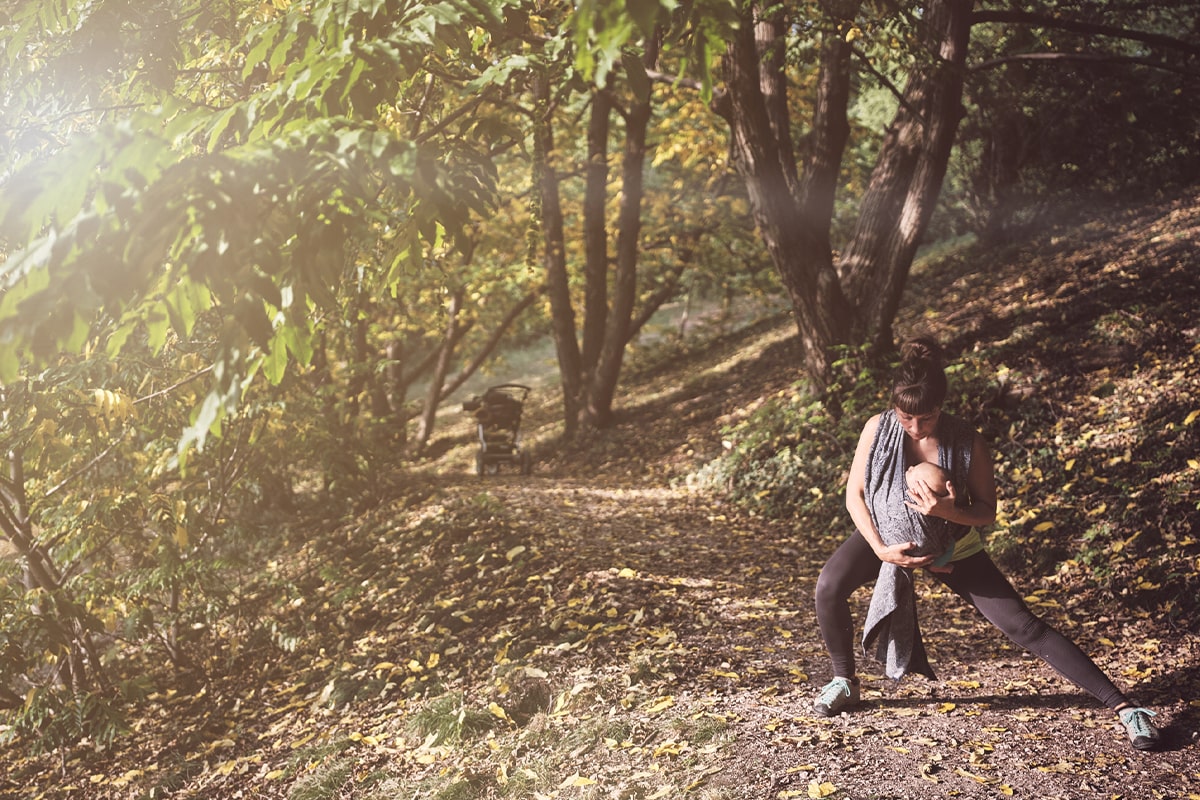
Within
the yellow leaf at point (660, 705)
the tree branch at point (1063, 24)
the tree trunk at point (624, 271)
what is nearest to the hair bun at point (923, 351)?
the yellow leaf at point (660, 705)

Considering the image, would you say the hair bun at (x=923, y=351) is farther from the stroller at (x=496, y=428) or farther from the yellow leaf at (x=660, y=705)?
the stroller at (x=496, y=428)

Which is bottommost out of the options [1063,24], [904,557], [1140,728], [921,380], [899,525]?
[1140,728]

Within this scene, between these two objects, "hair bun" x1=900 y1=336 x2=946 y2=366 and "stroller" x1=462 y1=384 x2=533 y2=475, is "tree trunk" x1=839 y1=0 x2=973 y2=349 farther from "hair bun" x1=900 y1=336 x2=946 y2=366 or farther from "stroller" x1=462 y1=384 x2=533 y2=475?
"stroller" x1=462 y1=384 x2=533 y2=475

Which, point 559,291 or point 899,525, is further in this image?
point 559,291

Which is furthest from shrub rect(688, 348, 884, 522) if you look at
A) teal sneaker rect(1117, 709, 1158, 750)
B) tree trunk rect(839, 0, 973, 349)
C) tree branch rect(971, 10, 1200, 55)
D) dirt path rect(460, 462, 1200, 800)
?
teal sneaker rect(1117, 709, 1158, 750)

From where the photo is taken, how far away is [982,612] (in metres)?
3.62

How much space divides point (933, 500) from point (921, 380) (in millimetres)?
472

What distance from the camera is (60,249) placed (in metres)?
1.94

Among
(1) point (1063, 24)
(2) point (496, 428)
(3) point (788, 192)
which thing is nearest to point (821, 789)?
(3) point (788, 192)

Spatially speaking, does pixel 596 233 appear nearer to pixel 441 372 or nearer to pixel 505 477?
pixel 505 477

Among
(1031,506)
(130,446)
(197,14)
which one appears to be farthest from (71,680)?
(1031,506)

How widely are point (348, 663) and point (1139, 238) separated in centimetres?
984

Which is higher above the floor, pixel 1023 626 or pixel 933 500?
pixel 933 500

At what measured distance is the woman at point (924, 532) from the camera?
342 centimetres
